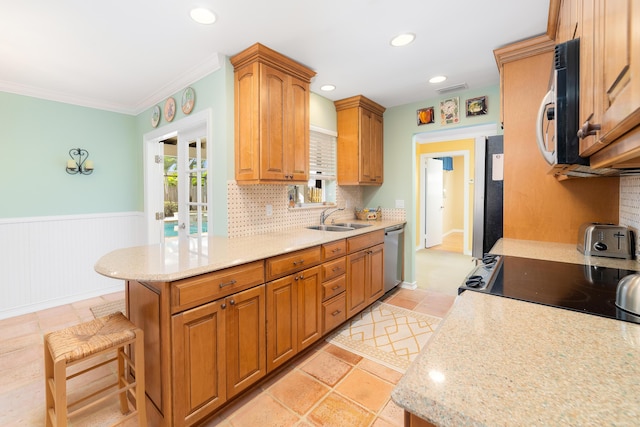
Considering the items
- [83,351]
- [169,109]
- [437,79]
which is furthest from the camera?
[169,109]

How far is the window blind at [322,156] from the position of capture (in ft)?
11.1

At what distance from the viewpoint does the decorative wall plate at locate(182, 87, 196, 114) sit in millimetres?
2686

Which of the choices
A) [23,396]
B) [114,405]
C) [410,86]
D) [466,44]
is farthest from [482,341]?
[410,86]

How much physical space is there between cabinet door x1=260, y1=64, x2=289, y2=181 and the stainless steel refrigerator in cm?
180

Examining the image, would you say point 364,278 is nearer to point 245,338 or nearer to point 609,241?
point 245,338

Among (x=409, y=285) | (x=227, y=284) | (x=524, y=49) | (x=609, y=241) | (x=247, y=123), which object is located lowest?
(x=409, y=285)

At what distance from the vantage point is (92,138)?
11.6 feet

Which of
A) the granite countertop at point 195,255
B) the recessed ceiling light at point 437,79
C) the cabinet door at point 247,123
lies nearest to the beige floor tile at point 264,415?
the granite countertop at point 195,255

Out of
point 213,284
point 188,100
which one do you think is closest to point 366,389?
point 213,284

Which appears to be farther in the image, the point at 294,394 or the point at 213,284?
the point at 294,394

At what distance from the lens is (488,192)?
2572 millimetres

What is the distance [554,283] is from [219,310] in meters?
1.62

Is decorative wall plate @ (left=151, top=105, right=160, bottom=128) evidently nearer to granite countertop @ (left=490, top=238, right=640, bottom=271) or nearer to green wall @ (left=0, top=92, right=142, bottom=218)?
green wall @ (left=0, top=92, right=142, bottom=218)

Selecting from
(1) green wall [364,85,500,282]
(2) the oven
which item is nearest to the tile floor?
(2) the oven
